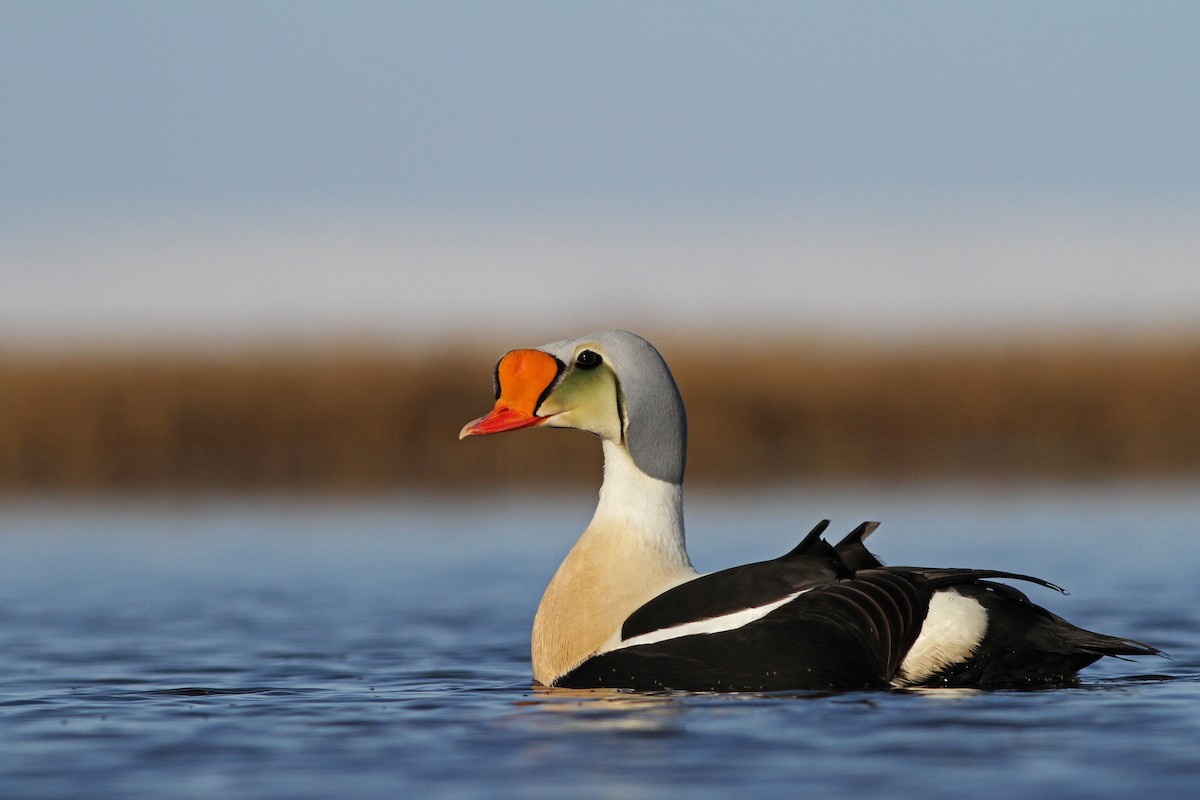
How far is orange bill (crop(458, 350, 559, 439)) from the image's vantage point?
25.4 ft

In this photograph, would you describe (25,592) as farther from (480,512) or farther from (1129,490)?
(1129,490)

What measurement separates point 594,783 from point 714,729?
0.81m

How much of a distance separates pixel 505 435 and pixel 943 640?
1587 centimetres

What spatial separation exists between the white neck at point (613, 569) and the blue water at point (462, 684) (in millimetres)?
249

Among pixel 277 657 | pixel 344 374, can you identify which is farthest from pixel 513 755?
pixel 344 374

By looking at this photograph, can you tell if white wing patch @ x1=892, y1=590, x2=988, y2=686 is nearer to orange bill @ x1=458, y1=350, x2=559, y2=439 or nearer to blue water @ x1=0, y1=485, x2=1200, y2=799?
blue water @ x1=0, y1=485, x2=1200, y2=799

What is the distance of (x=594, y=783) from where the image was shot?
5.61 m

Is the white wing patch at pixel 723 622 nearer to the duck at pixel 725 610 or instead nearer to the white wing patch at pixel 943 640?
the duck at pixel 725 610

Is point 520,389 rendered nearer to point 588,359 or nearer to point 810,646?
point 588,359

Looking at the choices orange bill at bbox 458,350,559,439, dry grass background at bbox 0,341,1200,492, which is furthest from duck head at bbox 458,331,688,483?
dry grass background at bbox 0,341,1200,492

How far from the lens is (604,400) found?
7.75 meters

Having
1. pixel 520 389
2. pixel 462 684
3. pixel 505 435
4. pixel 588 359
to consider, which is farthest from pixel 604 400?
pixel 505 435

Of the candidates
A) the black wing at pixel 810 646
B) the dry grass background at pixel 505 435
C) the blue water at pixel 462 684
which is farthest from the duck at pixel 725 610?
the dry grass background at pixel 505 435

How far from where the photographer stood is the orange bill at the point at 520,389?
7730 mm
